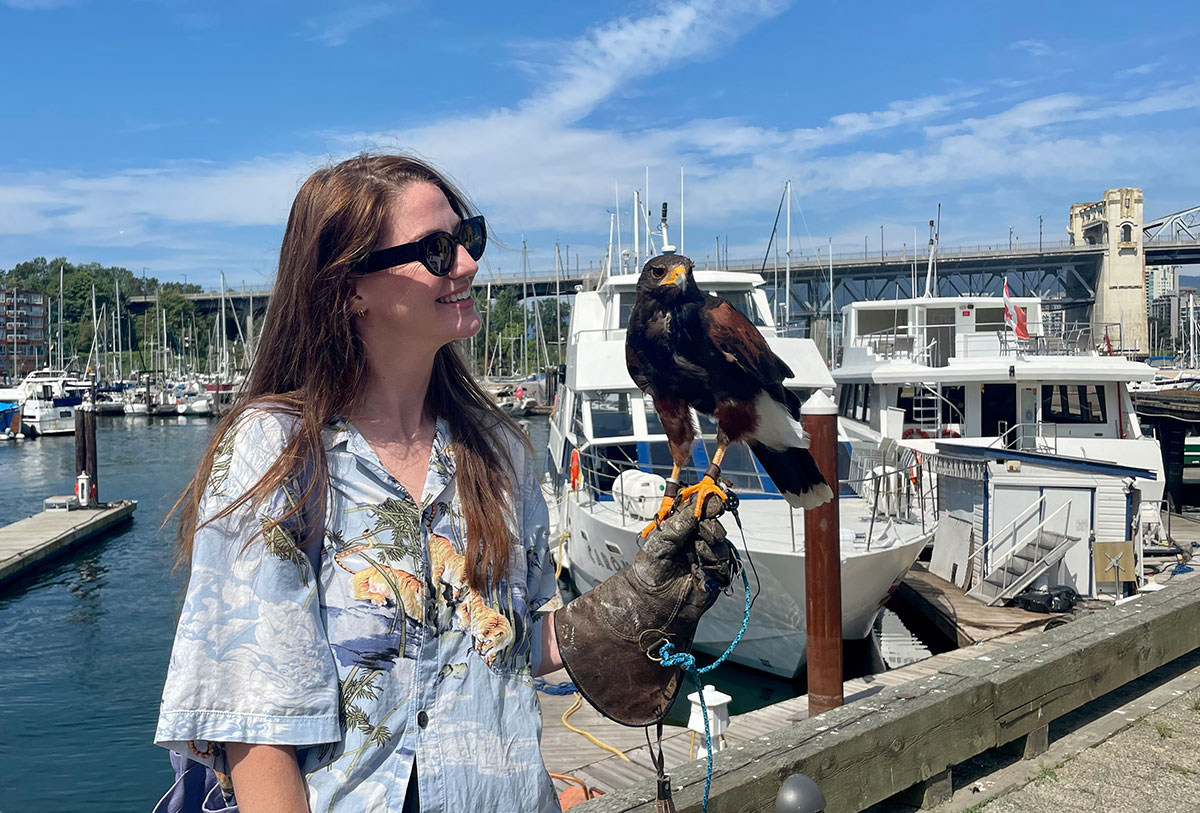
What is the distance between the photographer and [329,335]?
1.63m

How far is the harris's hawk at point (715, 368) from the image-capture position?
310cm

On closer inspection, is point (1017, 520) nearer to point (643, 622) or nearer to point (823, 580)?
point (823, 580)

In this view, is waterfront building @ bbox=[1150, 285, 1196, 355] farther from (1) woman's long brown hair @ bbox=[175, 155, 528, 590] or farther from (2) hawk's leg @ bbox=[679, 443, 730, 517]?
(1) woman's long brown hair @ bbox=[175, 155, 528, 590]

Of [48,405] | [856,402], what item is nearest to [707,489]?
[856,402]

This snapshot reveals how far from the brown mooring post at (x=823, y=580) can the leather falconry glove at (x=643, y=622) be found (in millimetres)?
4125

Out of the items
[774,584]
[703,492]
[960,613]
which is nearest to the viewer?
[703,492]

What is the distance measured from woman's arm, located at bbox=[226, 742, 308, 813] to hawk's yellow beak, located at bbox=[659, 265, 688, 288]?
2.12 metres

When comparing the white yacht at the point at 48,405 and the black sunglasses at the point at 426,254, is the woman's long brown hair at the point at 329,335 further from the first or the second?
the white yacht at the point at 48,405

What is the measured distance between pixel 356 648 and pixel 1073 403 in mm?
16712

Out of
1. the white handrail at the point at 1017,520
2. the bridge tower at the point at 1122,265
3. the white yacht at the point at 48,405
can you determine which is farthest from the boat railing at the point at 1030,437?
the bridge tower at the point at 1122,265

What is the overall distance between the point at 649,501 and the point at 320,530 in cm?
758

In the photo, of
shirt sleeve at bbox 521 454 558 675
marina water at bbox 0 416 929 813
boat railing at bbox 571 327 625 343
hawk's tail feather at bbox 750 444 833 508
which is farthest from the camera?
boat railing at bbox 571 327 625 343

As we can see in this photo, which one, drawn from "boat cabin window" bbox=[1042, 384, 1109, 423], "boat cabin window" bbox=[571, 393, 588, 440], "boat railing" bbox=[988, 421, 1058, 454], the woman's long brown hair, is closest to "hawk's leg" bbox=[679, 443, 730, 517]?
the woman's long brown hair

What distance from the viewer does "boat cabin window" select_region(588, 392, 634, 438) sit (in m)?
11.1
